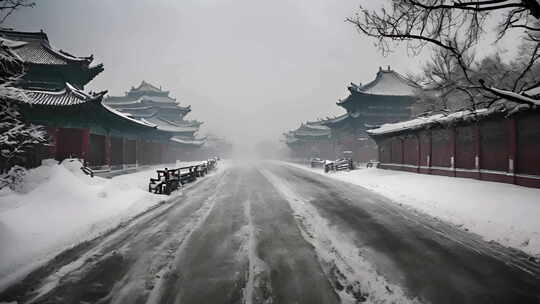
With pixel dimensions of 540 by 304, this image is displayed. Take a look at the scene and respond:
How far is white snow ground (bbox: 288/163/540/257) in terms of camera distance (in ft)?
19.2

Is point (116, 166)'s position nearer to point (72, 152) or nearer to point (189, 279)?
point (72, 152)

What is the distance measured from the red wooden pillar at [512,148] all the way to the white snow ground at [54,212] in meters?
14.7

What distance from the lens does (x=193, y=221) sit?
23.5 ft

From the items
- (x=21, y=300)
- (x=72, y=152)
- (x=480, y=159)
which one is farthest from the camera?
(x=72, y=152)

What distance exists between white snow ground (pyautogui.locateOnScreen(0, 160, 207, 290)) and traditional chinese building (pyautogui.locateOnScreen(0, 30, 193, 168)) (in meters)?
5.00

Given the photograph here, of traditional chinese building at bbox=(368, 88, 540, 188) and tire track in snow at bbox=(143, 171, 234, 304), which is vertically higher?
traditional chinese building at bbox=(368, 88, 540, 188)

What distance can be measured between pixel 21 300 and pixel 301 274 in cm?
397

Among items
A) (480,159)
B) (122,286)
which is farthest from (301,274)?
(480,159)

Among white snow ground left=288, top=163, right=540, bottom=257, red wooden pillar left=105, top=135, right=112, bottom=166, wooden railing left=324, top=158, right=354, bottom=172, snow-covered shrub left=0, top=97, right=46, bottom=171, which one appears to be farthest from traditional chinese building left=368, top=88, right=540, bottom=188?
red wooden pillar left=105, top=135, right=112, bottom=166

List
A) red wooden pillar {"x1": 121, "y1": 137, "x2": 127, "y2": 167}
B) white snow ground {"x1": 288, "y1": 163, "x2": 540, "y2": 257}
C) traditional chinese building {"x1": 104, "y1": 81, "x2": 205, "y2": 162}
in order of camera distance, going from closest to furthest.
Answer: white snow ground {"x1": 288, "y1": 163, "x2": 540, "y2": 257}
red wooden pillar {"x1": 121, "y1": 137, "x2": 127, "y2": 167}
traditional chinese building {"x1": 104, "y1": 81, "x2": 205, "y2": 162}

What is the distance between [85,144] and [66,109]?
2.33 metres

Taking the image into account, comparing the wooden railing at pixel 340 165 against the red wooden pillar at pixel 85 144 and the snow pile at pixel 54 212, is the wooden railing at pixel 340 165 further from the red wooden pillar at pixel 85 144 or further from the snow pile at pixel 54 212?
the red wooden pillar at pixel 85 144

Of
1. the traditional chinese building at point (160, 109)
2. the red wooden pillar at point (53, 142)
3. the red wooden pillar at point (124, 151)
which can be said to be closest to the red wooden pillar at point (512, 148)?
the red wooden pillar at point (53, 142)

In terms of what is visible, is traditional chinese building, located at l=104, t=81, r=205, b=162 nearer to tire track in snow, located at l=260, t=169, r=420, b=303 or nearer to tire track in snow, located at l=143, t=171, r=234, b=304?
tire track in snow, located at l=143, t=171, r=234, b=304
